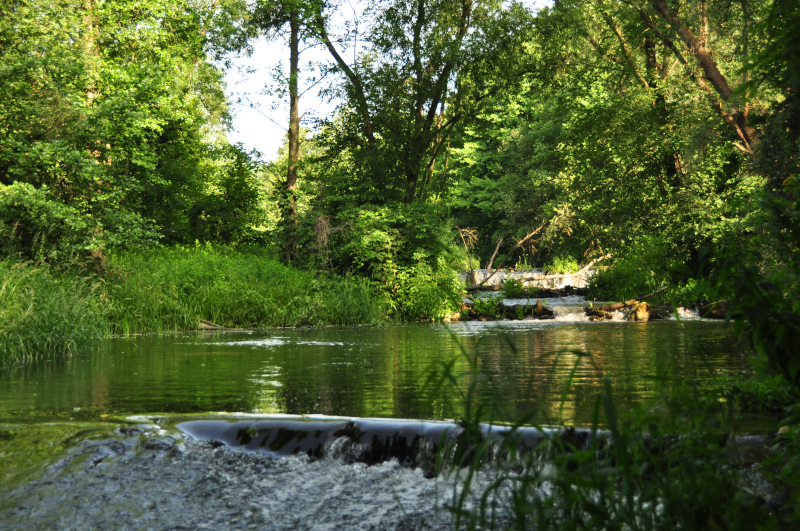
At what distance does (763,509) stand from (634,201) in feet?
64.8

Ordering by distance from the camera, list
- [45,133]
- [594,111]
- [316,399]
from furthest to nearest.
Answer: [594,111], [45,133], [316,399]

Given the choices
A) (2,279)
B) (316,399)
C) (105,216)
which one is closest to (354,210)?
(105,216)

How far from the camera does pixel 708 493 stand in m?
2.18

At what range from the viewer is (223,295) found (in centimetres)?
1733

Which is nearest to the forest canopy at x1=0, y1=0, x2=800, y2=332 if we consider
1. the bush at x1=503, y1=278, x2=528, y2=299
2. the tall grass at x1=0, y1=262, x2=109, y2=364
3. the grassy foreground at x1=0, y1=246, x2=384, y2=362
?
the grassy foreground at x1=0, y1=246, x2=384, y2=362

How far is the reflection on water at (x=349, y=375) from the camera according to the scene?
5.58 m

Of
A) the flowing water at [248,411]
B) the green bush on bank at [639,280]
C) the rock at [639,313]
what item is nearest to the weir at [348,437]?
the flowing water at [248,411]

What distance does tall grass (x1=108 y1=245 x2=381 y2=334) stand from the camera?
15996 mm

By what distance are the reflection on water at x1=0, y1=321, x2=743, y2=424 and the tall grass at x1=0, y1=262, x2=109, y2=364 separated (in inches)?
15.6

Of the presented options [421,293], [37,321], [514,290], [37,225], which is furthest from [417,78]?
[37,321]

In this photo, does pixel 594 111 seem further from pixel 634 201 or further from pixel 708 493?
pixel 708 493

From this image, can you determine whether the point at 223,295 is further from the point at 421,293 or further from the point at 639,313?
the point at 639,313

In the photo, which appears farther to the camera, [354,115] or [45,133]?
[354,115]

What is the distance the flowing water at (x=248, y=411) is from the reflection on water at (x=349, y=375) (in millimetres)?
29
